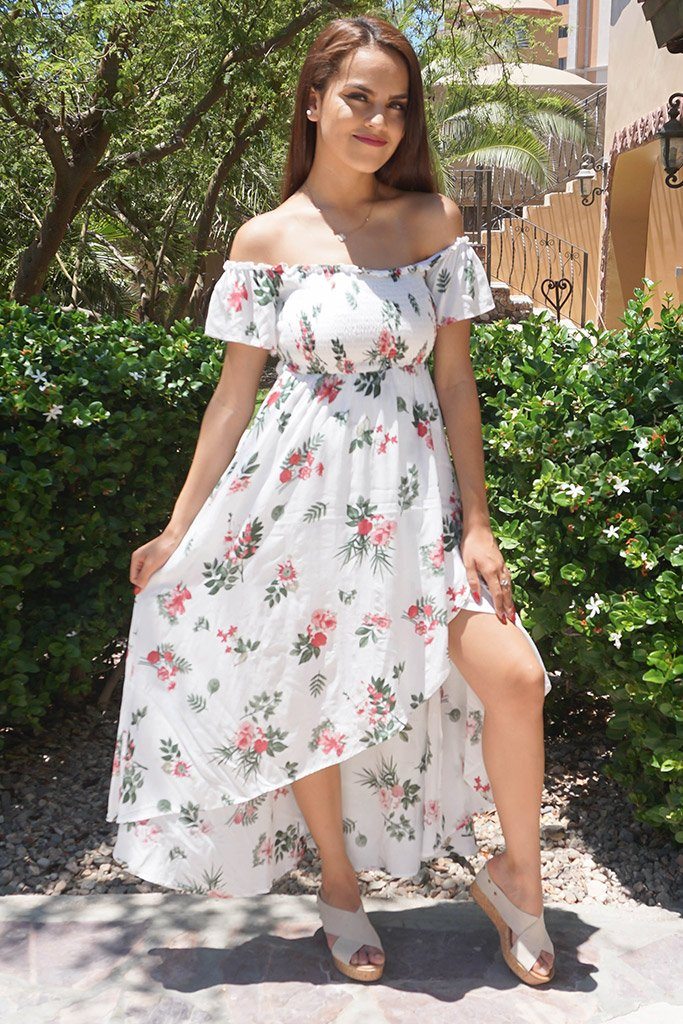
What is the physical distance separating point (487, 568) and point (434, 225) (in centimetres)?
78

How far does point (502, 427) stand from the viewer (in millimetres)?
3287

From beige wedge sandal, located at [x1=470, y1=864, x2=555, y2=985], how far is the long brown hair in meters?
1.62

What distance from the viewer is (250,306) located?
2525mm

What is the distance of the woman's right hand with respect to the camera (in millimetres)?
2592

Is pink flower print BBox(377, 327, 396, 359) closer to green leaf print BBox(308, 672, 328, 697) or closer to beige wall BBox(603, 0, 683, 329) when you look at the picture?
green leaf print BBox(308, 672, 328, 697)

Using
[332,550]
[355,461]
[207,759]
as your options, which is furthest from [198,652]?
[355,461]

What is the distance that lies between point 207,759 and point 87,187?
4868 millimetres

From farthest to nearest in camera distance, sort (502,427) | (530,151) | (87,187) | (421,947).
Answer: (530,151), (87,187), (502,427), (421,947)

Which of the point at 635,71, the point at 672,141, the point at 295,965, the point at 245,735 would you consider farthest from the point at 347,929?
the point at 635,71

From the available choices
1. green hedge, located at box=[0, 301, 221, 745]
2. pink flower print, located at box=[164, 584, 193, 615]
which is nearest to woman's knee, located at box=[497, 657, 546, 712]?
pink flower print, located at box=[164, 584, 193, 615]

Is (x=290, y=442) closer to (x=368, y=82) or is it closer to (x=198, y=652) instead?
(x=198, y=652)

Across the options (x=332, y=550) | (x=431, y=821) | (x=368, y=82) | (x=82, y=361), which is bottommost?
(x=431, y=821)

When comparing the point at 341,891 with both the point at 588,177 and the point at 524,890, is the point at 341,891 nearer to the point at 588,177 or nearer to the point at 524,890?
the point at 524,890

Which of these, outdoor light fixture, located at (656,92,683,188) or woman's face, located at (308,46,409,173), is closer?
woman's face, located at (308,46,409,173)
